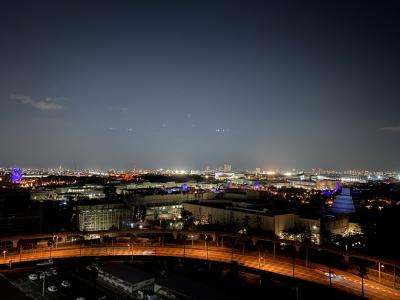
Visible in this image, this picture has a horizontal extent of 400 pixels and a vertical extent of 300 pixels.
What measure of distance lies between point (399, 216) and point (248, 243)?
1267cm

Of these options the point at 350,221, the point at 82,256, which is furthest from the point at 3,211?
the point at 350,221

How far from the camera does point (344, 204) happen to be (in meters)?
35.1

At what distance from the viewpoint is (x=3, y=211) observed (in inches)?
997

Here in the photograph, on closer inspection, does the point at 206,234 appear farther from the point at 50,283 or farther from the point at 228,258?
the point at 50,283

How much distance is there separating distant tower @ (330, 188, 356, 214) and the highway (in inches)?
790

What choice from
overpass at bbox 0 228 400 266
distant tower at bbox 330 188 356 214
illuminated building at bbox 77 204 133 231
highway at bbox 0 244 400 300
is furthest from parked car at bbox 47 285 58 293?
distant tower at bbox 330 188 356 214

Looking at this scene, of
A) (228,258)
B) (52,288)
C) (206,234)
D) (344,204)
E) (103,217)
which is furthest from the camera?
(344,204)

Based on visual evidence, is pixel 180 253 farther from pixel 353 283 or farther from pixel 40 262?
pixel 353 283

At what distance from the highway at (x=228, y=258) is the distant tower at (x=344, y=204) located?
790 inches

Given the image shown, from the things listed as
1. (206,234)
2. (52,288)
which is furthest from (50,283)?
(206,234)

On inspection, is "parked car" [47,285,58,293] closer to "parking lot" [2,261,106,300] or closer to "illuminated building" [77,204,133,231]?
"parking lot" [2,261,106,300]

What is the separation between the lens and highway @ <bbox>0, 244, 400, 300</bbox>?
13.2 meters

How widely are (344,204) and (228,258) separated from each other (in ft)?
74.9

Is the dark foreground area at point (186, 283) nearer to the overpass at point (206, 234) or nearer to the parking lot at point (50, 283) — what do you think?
the parking lot at point (50, 283)
